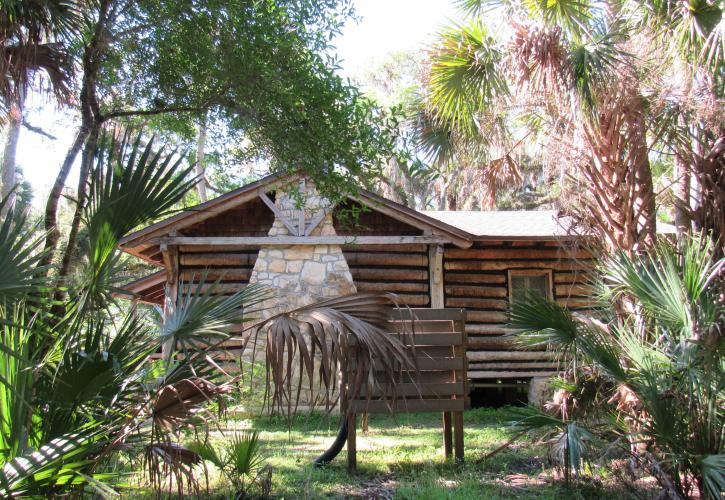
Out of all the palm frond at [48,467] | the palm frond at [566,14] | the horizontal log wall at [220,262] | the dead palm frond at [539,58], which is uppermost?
the palm frond at [566,14]

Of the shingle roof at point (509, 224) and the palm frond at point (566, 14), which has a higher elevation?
the palm frond at point (566, 14)

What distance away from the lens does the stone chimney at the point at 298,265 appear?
12.0 meters

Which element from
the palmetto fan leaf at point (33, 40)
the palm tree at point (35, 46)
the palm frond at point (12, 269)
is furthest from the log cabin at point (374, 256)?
the palm frond at point (12, 269)

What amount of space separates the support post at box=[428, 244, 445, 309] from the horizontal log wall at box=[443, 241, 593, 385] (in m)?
0.83

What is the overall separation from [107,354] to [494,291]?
33.6ft

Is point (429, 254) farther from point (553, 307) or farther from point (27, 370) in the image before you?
point (27, 370)

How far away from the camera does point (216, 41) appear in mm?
7234

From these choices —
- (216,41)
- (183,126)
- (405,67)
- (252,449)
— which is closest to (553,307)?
(252,449)

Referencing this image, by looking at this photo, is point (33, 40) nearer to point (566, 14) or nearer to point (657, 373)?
point (566, 14)

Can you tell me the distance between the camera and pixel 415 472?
6.82 m

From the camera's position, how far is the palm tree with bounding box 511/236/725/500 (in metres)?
5.32

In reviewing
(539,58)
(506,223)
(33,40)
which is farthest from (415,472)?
(506,223)

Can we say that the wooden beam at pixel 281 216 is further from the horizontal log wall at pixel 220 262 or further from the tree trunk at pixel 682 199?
the tree trunk at pixel 682 199

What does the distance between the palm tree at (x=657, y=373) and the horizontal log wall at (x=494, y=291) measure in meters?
5.87
